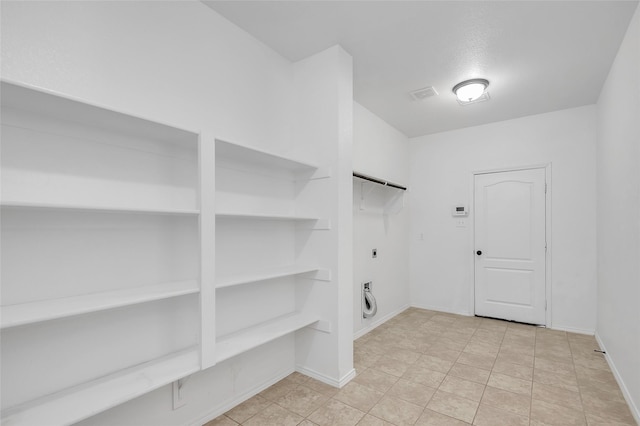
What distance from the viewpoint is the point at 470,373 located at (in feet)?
8.50

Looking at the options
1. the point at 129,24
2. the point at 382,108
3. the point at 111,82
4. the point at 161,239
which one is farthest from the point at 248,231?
the point at 382,108

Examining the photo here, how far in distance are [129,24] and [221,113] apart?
0.67 meters

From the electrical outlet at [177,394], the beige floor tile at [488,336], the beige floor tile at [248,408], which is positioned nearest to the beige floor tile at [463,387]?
the beige floor tile at [488,336]

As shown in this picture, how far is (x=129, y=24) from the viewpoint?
1.64 metres

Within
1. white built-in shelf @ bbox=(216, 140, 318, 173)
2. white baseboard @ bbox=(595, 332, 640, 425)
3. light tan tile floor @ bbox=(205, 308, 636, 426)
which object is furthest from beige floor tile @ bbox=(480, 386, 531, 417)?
white built-in shelf @ bbox=(216, 140, 318, 173)

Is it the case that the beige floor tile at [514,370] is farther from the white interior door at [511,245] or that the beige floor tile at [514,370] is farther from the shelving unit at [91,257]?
the shelving unit at [91,257]

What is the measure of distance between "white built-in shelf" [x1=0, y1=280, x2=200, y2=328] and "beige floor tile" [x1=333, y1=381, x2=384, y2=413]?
1.39 m

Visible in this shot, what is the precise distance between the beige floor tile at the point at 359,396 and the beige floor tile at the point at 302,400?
0.14 metres

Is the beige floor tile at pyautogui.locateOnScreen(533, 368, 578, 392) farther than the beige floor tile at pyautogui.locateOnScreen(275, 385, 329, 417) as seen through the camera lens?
Yes

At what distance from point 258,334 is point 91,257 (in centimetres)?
112

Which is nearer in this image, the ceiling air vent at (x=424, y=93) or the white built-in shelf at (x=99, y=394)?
the white built-in shelf at (x=99, y=394)

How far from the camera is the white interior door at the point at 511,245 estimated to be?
3887 mm

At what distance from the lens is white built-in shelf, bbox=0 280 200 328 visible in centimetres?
111

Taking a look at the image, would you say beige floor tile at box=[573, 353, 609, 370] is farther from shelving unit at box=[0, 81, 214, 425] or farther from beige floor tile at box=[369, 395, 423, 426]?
shelving unit at box=[0, 81, 214, 425]
